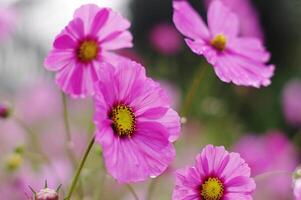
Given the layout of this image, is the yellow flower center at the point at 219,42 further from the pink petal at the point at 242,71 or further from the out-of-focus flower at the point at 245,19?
the out-of-focus flower at the point at 245,19

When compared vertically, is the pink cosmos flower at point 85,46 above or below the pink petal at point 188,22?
below

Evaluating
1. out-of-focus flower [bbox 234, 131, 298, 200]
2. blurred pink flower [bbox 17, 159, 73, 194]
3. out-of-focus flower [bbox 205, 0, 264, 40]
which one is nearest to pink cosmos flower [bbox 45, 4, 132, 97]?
blurred pink flower [bbox 17, 159, 73, 194]

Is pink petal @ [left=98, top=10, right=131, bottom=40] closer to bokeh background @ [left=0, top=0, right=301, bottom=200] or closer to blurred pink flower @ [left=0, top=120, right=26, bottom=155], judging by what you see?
bokeh background @ [left=0, top=0, right=301, bottom=200]

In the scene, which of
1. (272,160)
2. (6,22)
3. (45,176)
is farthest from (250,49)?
(6,22)

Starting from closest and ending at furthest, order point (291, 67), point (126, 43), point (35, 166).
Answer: point (126, 43)
point (35, 166)
point (291, 67)

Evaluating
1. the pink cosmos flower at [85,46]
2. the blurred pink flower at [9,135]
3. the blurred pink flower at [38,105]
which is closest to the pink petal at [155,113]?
the pink cosmos flower at [85,46]

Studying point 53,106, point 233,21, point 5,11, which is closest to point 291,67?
point 53,106

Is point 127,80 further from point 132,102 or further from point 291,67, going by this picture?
point 291,67
